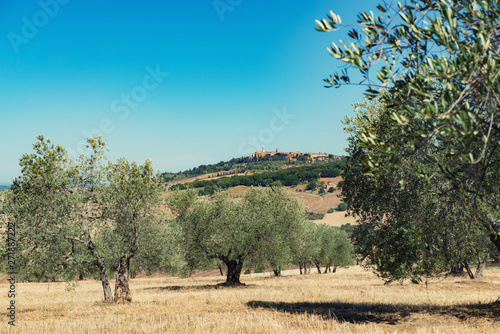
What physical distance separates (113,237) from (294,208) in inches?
1199

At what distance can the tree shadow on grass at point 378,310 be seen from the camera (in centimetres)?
1538

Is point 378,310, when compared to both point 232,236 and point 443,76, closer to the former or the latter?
point 443,76

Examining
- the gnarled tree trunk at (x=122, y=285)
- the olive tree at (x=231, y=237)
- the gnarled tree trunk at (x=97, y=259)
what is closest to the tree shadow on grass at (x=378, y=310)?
the gnarled tree trunk at (x=122, y=285)

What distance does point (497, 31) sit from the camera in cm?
737

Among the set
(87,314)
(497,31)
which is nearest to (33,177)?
(87,314)

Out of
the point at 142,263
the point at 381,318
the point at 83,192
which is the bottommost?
the point at 381,318

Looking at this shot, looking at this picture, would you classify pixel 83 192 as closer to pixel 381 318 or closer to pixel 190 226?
pixel 190 226

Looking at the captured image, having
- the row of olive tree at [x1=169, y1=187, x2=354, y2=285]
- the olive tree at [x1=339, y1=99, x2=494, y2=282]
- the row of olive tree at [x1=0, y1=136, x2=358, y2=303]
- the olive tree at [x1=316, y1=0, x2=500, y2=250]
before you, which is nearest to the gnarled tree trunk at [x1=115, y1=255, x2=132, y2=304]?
the row of olive tree at [x1=0, y1=136, x2=358, y2=303]

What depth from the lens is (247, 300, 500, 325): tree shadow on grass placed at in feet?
50.5

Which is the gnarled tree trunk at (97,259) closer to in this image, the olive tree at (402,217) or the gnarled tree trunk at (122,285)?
the gnarled tree trunk at (122,285)

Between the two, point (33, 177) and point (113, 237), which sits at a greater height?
point (33, 177)

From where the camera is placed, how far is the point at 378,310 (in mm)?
18297

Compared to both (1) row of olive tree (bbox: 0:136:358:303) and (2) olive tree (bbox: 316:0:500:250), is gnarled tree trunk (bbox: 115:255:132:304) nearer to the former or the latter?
(1) row of olive tree (bbox: 0:136:358:303)

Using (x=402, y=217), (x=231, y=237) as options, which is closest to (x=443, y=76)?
(x=402, y=217)
